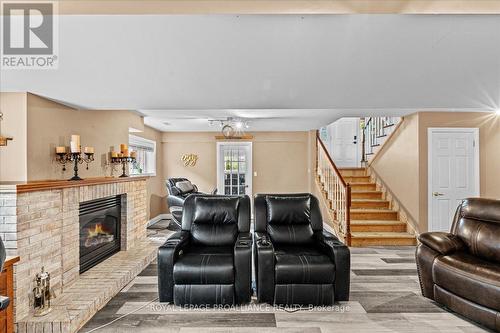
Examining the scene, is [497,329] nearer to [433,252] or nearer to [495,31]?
[433,252]

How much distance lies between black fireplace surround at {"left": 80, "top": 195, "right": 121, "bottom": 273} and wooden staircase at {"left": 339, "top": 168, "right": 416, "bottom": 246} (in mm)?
3834

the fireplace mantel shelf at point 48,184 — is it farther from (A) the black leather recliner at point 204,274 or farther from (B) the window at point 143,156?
(B) the window at point 143,156

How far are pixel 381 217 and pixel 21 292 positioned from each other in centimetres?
551

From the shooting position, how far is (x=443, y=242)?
10.2 ft

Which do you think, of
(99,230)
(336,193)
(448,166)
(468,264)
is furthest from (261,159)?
(468,264)

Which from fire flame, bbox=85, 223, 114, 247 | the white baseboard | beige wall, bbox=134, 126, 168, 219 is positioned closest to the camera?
fire flame, bbox=85, 223, 114, 247

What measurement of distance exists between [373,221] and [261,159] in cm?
357

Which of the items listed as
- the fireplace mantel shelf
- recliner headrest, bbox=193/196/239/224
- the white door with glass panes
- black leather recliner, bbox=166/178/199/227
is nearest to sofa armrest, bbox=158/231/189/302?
recliner headrest, bbox=193/196/239/224

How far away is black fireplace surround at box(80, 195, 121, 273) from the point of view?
3.59m

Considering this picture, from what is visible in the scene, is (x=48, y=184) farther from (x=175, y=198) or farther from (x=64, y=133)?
(x=175, y=198)

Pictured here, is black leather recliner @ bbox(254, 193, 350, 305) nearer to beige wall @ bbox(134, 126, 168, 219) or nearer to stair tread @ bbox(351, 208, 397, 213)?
stair tread @ bbox(351, 208, 397, 213)

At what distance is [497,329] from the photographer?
250 cm

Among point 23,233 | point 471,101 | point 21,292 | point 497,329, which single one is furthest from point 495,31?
point 21,292

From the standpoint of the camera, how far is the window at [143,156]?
6.62 m
